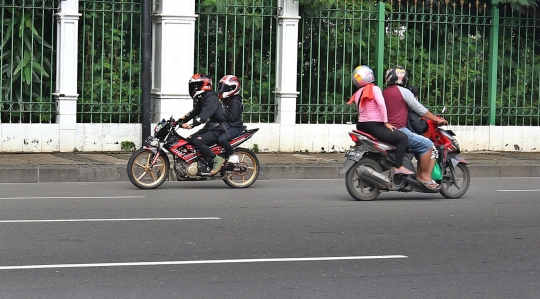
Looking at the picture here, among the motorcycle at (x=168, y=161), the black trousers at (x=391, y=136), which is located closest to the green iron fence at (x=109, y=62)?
the motorcycle at (x=168, y=161)

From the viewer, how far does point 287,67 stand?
18.0 meters

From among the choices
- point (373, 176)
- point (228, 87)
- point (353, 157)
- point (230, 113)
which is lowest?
point (373, 176)

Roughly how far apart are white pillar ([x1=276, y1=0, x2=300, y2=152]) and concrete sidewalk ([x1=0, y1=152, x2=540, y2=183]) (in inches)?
18.8

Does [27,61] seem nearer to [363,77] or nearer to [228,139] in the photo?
[228,139]

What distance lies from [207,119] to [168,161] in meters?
Answer: 0.73

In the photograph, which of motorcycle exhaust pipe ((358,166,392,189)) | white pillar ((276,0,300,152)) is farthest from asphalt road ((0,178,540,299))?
white pillar ((276,0,300,152))

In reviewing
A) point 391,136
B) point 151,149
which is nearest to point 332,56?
point 151,149

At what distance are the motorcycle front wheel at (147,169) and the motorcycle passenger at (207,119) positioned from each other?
48cm

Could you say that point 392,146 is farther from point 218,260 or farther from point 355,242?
point 218,260

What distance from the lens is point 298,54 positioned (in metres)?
18.3

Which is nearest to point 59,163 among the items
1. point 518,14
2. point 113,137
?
point 113,137

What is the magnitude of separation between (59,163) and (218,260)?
7.69m

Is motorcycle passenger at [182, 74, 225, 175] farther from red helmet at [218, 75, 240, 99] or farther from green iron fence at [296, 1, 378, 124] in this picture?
green iron fence at [296, 1, 378, 124]

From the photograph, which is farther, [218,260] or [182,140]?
[182,140]
